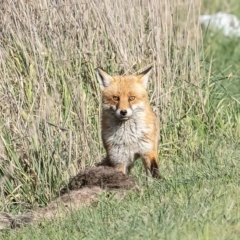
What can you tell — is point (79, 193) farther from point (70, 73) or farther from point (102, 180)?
point (70, 73)

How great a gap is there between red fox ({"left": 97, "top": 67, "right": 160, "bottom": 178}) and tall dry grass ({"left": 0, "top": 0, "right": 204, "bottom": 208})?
0.35 metres

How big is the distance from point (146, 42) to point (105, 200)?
288 cm

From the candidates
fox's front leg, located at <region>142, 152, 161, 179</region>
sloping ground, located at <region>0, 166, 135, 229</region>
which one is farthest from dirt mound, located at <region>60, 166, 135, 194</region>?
fox's front leg, located at <region>142, 152, 161, 179</region>

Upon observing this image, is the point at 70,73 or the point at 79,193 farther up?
the point at 70,73

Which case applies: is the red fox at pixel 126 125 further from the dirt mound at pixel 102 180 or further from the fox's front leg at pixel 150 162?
the dirt mound at pixel 102 180

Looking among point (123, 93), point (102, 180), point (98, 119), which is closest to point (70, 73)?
point (98, 119)

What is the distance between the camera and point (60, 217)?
22.1 ft

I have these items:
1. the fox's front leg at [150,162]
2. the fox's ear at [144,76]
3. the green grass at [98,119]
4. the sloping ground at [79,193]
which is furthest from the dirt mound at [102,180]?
the fox's ear at [144,76]

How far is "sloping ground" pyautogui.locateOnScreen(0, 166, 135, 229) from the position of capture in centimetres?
698

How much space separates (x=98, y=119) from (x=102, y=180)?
Answer: 5.25 ft

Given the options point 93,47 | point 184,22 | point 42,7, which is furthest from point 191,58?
point 42,7

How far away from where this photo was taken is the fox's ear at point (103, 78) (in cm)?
820

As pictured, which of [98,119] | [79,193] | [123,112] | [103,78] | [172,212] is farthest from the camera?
[98,119]

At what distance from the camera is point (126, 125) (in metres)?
8.17
